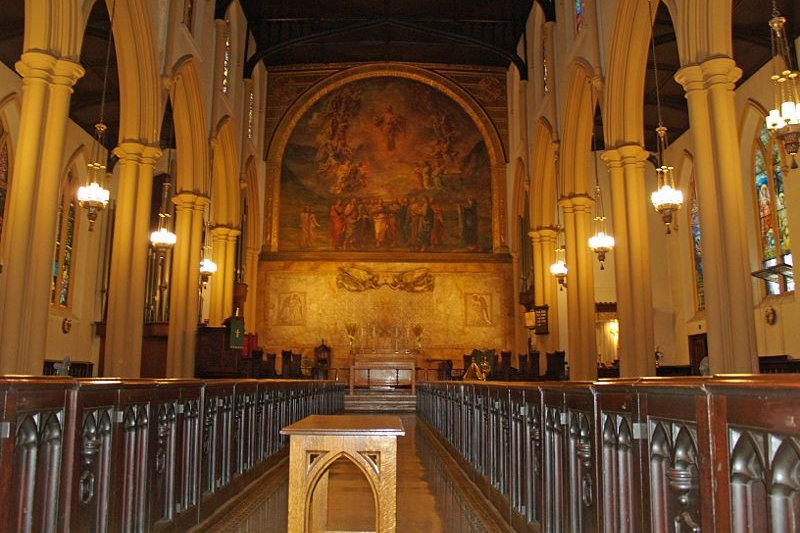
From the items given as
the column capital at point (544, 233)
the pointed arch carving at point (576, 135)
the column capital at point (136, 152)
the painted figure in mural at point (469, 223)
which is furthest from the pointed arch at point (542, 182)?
the column capital at point (136, 152)

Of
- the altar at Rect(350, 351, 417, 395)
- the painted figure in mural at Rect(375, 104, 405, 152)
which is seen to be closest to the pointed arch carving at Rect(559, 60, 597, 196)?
the altar at Rect(350, 351, 417, 395)

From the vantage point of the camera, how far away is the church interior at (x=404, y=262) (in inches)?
112

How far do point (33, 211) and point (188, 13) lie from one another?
25.6ft

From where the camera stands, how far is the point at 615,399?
9.04 feet

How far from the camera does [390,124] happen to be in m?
24.6

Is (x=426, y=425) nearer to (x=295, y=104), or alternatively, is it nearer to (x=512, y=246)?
(x=512, y=246)

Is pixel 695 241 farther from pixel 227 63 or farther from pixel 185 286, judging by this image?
pixel 185 286

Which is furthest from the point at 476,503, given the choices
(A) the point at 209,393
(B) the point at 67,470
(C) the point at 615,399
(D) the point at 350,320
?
(D) the point at 350,320

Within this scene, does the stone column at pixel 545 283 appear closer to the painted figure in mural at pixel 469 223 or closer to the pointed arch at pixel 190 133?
the painted figure in mural at pixel 469 223

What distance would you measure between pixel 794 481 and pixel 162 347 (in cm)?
1683

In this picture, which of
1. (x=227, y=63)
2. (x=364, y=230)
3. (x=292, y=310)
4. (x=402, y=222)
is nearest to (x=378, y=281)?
(x=364, y=230)

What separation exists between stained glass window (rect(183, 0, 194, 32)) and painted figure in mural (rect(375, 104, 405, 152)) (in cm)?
980

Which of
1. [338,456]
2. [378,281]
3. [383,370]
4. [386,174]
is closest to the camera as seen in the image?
[338,456]

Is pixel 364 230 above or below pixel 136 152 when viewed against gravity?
above
